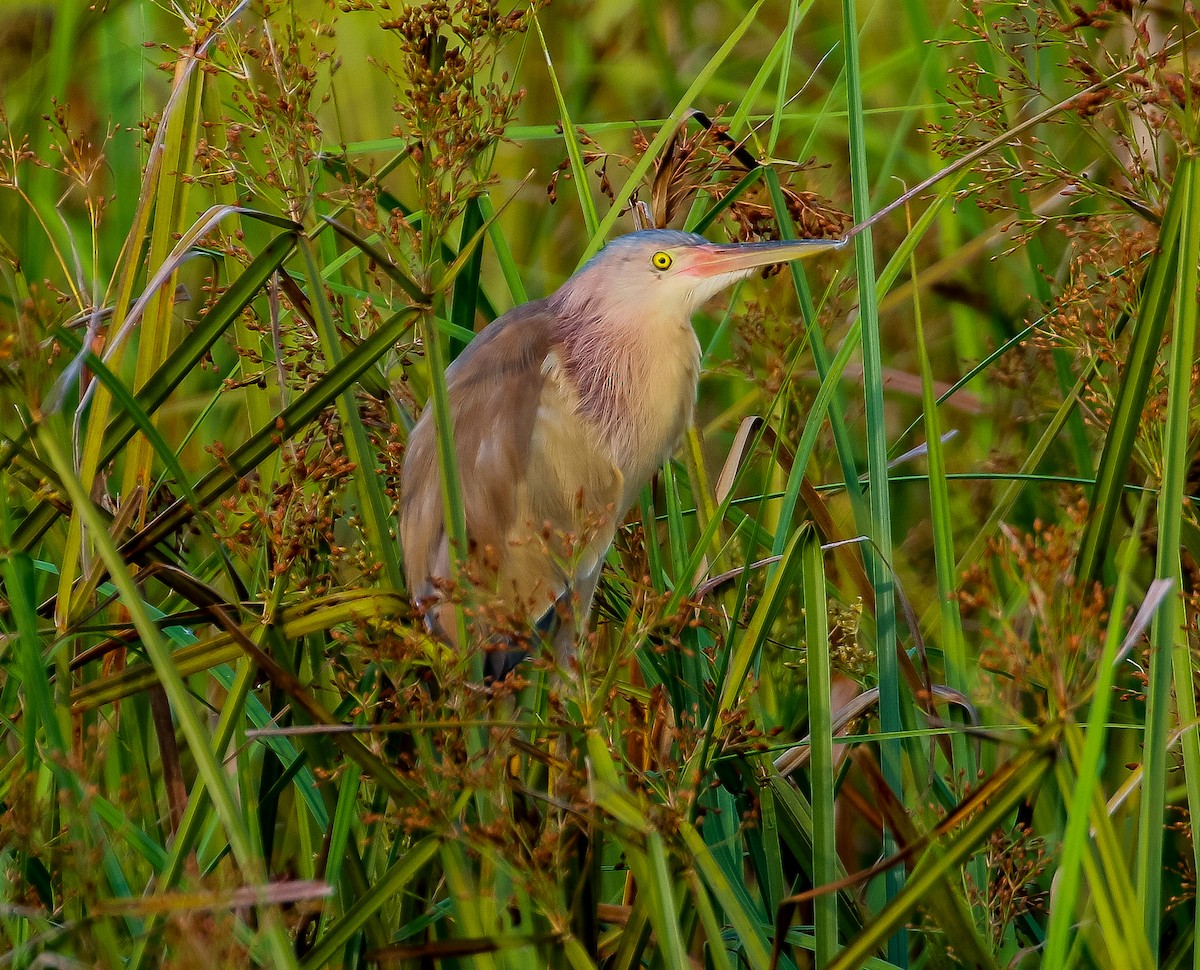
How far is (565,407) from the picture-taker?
5.64 ft

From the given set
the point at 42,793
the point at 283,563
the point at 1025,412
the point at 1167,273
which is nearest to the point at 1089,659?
the point at 1167,273

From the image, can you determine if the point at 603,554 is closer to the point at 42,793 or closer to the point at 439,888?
the point at 439,888

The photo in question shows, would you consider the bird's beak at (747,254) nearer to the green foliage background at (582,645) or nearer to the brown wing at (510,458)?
the green foliage background at (582,645)

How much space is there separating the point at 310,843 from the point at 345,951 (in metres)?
0.15

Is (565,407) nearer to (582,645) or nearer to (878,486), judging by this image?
(878,486)

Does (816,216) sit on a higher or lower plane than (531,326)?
higher

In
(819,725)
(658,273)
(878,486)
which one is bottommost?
(819,725)

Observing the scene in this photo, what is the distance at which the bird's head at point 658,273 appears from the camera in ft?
4.83

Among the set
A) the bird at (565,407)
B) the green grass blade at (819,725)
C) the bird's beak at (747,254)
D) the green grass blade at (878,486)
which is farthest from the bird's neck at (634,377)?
the green grass blade at (819,725)

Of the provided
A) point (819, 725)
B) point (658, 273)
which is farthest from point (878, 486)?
point (658, 273)

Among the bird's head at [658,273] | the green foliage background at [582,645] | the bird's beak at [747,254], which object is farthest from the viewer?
the bird's head at [658,273]

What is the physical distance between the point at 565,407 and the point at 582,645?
91cm

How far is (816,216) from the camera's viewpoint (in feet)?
4.59

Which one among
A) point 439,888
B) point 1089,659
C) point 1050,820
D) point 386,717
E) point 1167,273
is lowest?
point 1050,820
